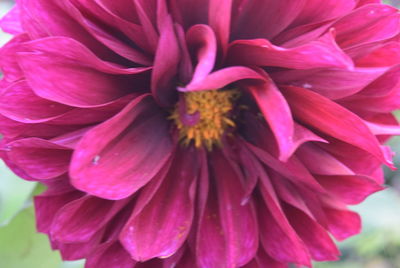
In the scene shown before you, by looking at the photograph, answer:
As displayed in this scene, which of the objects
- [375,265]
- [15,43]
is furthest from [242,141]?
[375,265]

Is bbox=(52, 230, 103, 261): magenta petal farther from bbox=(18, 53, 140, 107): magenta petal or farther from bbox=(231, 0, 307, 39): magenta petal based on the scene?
bbox=(231, 0, 307, 39): magenta petal

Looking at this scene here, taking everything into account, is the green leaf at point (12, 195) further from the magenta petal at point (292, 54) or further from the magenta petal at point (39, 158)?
the magenta petal at point (292, 54)

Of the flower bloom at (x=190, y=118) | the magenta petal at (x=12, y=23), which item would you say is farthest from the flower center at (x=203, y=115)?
the magenta petal at (x=12, y=23)

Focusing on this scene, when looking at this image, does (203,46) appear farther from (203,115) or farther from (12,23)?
(12,23)

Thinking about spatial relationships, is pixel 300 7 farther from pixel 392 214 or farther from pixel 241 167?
pixel 392 214

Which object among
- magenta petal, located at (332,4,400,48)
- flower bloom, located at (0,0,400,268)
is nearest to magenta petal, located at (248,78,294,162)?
flower bloom, located at (0,0,400,268)

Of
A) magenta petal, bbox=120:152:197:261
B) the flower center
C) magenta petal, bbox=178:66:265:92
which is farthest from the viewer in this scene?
the flower center
